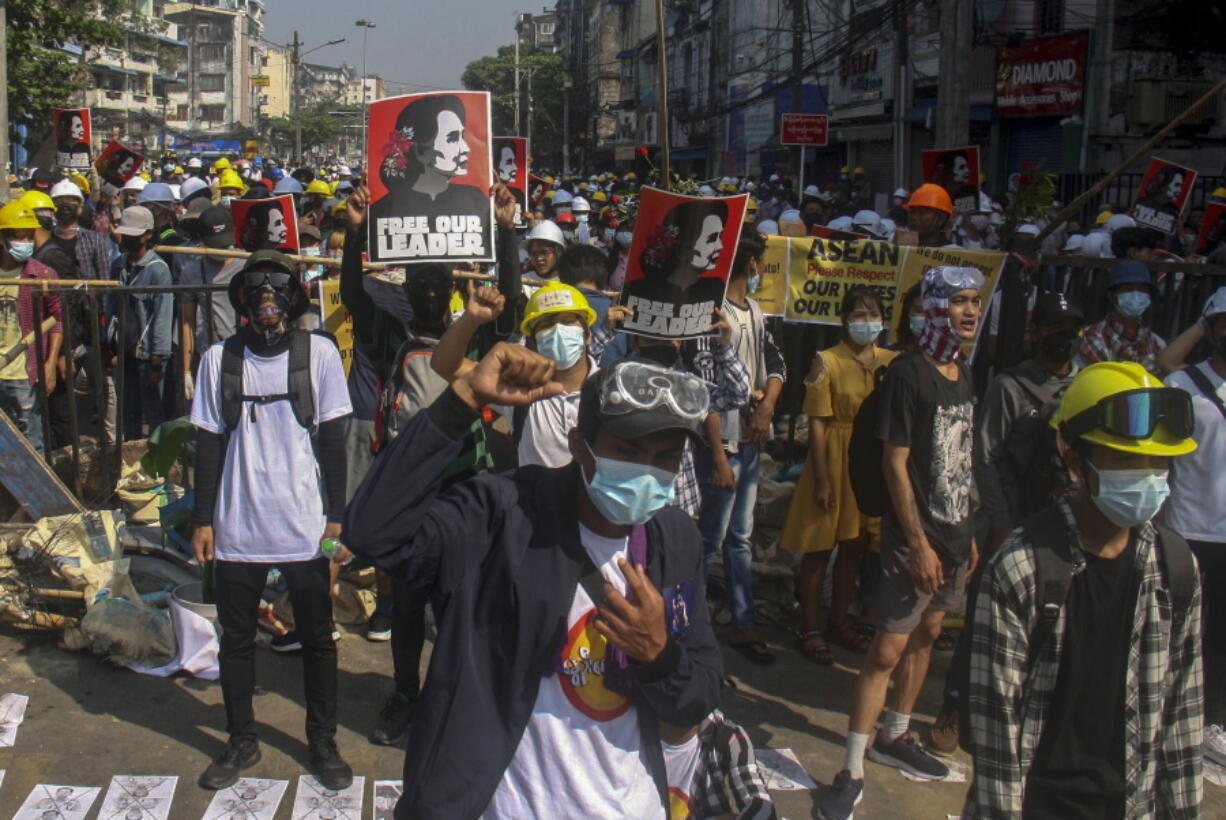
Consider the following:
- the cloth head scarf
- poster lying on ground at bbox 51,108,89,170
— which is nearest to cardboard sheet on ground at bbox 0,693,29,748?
the cloth head scarf

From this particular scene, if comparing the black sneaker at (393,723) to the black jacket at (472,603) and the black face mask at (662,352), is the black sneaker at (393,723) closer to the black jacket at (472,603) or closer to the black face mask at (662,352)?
the black face mask at (662,352)

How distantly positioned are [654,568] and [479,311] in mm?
904

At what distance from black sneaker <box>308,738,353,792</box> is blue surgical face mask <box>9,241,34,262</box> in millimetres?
5192

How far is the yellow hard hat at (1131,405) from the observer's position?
2.64m

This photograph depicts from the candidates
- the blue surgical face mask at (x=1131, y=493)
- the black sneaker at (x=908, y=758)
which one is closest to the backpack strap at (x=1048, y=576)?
the blue surgical face mask at (x=1131, y=493)

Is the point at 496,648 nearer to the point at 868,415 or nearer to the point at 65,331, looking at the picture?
the point at 868,415

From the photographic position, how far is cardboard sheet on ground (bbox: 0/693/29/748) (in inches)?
185

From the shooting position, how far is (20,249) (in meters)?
8.11

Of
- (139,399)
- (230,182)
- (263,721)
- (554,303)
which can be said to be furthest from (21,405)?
(230,182)

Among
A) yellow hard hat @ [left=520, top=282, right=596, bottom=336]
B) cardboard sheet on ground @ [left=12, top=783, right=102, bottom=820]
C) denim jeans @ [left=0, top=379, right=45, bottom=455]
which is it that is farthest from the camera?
denim jeans @ [left=0, top=379, right=45, bottom=455]

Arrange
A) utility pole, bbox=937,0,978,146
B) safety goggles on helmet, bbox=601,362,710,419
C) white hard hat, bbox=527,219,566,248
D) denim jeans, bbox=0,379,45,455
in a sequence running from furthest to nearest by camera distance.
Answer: utility pole, bbox=937,0,978,146 < white hard hat, bbox=527,219,566,248 < denim jeans, bbox=0,379,45,455 < safety goggles on helmet, bbox=601,362,710,419

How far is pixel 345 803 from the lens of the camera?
4.30 meters

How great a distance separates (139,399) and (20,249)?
127 centimetres

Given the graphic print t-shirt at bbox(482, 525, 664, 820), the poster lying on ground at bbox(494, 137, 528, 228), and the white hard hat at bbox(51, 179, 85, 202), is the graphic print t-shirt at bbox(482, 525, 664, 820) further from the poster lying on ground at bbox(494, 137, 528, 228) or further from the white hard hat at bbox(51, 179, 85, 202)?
the white hard hat at bbox(51, 179, 85, 202)
